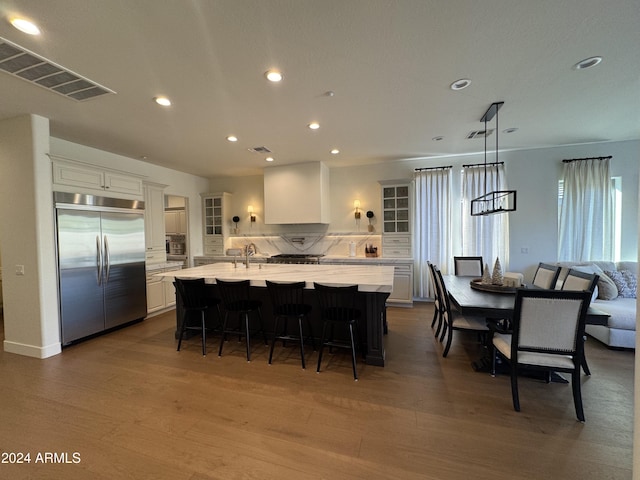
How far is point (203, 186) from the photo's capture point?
6773 millimetres

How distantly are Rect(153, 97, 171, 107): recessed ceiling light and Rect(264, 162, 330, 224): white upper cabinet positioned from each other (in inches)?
115

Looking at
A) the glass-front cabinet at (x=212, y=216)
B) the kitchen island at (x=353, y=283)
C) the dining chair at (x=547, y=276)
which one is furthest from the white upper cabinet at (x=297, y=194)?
the dining chair at (x=547, y=276)

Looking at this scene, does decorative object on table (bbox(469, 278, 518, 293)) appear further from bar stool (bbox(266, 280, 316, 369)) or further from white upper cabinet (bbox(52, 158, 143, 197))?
white upper cabinet (bbox(52, 158, 143, 197))

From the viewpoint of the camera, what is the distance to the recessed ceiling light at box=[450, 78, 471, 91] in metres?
2.48

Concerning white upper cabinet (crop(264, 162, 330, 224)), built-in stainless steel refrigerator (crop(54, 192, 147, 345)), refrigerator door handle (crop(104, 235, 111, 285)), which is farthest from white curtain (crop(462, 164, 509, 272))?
refrigerator door handle (crop(104, 235, 111, 285))

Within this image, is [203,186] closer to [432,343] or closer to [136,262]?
[136,262]

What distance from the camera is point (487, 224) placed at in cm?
496

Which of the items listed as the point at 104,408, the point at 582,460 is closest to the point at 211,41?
the point at 104,408

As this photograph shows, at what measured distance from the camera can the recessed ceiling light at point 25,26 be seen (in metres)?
1.72

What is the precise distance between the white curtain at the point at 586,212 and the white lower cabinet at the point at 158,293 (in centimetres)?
711

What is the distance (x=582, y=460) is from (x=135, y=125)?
17.3 feet

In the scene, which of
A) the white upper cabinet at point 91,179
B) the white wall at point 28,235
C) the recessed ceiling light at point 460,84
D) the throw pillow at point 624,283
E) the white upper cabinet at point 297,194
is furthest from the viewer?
the white upper cabinet at point 297,194

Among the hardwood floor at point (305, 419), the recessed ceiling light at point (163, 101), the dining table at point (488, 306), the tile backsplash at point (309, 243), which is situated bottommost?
the hardwood floor at point (305, 419)

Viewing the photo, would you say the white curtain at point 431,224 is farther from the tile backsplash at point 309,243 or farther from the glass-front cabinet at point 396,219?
the tile backsplash at point 309,243
